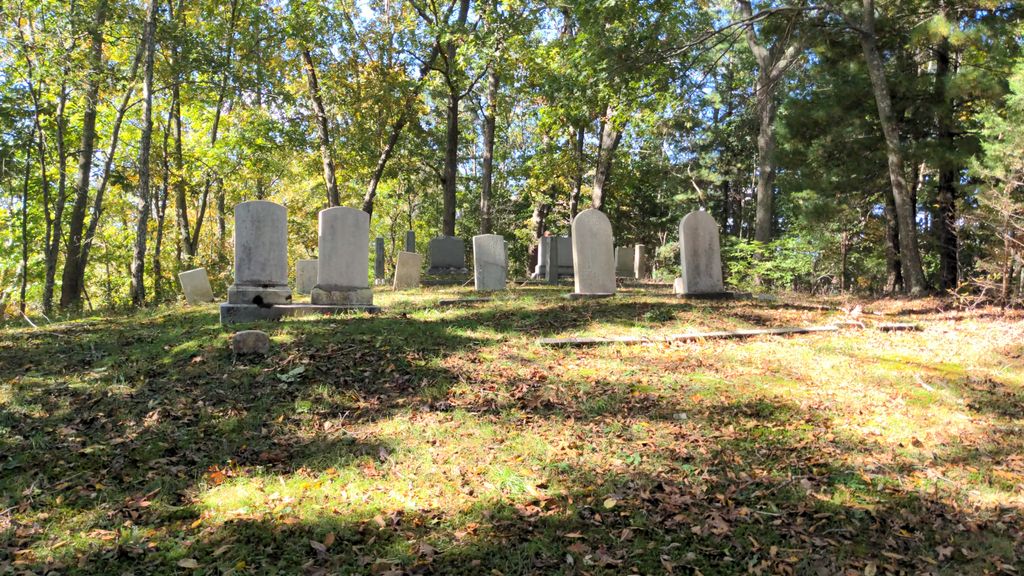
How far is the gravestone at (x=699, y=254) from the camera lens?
1103 cm

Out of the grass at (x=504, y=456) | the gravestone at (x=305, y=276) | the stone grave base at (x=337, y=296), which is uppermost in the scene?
the gravestone at (x=305, y=276)

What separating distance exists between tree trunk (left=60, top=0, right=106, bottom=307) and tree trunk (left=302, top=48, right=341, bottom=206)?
19.5ft

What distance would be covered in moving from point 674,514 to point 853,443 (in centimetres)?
200

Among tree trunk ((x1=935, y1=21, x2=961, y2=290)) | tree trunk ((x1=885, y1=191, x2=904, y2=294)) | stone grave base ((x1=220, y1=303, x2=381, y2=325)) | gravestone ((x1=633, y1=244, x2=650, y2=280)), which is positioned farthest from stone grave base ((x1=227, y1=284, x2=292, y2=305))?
gravestone ((x1=633, y1=244, x2=650, y2=280))

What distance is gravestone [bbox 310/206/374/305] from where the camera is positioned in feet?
31.2

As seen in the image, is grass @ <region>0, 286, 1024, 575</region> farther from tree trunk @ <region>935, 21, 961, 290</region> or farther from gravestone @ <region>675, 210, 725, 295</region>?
tree trunk @ <region>935, 21, 961, 290</region>

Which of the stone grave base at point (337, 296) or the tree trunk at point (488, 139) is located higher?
the tree trunk at point (488, 139)

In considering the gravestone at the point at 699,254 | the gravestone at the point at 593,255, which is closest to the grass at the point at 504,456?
the gravestone at the point at 699,254

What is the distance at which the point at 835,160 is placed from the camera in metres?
13.4

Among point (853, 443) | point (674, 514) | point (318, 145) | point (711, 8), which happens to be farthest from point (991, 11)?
point (318, 145)

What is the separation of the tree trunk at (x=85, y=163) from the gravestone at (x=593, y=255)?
10.8 meters

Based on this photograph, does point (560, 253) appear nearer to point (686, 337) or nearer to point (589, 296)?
point (589, 296)

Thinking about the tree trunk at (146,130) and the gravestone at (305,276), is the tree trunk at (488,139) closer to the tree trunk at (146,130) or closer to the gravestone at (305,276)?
the gravestone at (305,276)

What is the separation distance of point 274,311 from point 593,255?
5919 mm
